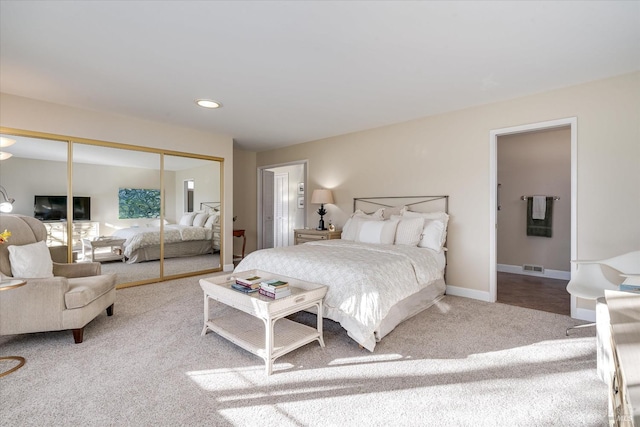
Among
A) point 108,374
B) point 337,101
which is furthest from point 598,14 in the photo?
point 108,374

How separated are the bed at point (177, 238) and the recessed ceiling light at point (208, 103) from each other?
2.02m

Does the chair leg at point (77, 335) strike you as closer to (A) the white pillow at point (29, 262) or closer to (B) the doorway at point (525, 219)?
(A) the white pillow at point (29, 262)

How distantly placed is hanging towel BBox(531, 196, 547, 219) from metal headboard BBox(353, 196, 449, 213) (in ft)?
7.38

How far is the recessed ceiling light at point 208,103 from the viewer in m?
3.67

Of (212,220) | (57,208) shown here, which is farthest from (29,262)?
(212,220)

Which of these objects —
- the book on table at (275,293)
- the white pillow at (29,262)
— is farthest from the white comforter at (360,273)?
the white pillow at (29,262)

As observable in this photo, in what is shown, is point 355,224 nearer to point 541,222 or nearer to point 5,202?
point 541,222

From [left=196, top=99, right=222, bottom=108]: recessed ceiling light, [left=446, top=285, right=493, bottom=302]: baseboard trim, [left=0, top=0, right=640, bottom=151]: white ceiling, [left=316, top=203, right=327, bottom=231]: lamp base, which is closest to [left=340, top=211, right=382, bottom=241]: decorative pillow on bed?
[left=316, top=203, right=327, bottom=231]: lamp base

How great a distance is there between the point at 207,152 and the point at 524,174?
18.7 feet

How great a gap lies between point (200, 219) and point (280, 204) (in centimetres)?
306

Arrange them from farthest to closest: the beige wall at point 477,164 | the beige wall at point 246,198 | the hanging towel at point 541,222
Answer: the beige wall at point 246,198 → the hanging towel at point 541,222 → the beige wall at point 477,164

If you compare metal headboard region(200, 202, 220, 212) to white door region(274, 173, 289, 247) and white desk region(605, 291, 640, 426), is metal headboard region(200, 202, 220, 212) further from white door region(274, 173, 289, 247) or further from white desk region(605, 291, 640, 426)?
white desk region(605, 291, 640, 426)

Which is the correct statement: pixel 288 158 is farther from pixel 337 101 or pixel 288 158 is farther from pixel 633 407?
pixel 633 407

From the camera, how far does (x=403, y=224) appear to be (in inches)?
156
